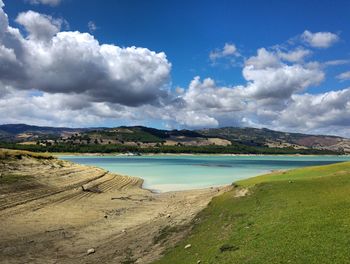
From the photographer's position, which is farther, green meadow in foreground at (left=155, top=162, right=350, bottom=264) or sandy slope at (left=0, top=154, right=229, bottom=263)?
sandy slope at (left=0, top=154, right=229, bottom=263)

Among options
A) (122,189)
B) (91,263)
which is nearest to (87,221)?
(91,263)

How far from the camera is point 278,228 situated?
56.9ft

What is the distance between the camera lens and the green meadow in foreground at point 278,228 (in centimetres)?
1391

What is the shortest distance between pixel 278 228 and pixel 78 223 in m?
17.2

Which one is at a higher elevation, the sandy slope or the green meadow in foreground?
the green meadow in foreground

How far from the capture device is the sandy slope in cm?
2070

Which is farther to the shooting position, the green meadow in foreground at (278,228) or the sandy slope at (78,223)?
the sandy slope at (78,223)

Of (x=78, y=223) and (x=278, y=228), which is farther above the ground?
(x=278, y=228)

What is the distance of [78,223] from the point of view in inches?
1160

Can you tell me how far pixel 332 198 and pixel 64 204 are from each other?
25938 millimetres

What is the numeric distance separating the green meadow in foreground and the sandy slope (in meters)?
2.30

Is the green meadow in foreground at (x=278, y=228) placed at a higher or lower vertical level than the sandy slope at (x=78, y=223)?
higher

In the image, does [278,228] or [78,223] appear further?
[78,223]

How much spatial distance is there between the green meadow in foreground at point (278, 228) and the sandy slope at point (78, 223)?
90.4 inches
